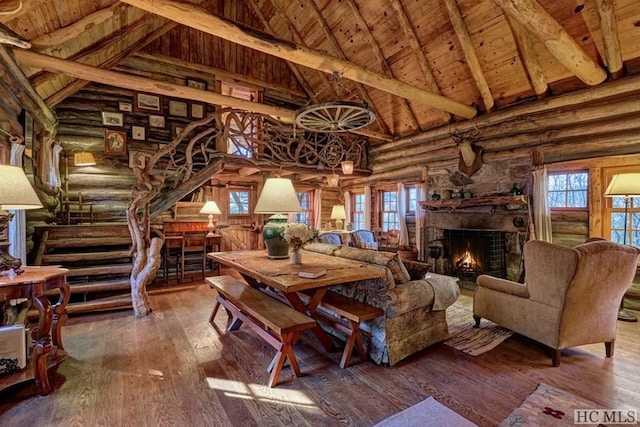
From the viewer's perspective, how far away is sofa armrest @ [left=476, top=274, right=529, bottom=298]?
297 cm

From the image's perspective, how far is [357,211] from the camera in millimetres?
8578

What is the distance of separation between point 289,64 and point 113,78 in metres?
4.52

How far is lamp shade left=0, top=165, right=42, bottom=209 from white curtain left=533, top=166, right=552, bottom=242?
234 inches

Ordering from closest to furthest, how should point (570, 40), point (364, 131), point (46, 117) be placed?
point (570, 40)
point (46, 117)
point (364, 131)

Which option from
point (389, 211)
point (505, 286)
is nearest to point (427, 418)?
point (505, 286)

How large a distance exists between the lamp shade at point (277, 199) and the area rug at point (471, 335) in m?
2.11

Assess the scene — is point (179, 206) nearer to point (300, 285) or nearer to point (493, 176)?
point (300, 285)

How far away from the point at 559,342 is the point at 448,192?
362 cm

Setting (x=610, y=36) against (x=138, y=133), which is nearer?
(x=610, y=36)

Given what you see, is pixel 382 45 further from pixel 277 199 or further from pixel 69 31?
pixel 69 31

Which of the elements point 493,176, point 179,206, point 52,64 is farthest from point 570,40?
point 179,206

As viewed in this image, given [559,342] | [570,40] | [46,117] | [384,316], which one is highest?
[570,40]

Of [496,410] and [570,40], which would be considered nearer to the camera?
[496,410]

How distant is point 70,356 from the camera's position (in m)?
2.85
